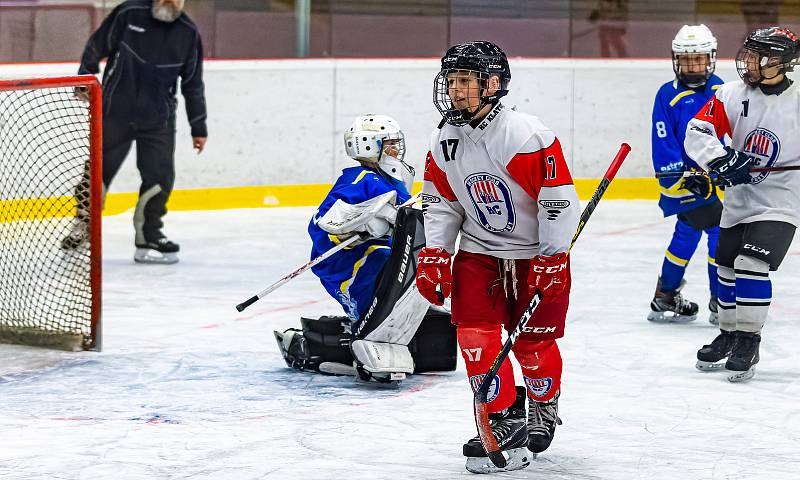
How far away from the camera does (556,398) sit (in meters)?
3.61

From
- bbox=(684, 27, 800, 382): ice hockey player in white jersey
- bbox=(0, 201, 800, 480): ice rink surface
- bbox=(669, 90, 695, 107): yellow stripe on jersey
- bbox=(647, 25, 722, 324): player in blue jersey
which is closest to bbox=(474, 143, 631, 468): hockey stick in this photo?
bbox=(0, 201, 800, 480): ice rink surface

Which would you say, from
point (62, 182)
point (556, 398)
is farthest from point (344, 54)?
point (556, 398)

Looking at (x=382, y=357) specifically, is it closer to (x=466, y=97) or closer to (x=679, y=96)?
(x=466, y=97)

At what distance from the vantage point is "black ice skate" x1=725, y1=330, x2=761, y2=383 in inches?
179

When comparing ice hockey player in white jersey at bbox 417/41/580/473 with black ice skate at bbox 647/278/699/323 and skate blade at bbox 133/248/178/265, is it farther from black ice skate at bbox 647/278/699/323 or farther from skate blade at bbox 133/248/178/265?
skate blade at bbox 133/248/178/265

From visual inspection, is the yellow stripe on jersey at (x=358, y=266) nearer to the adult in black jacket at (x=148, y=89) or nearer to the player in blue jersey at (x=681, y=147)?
the player in blue jersey at (x=681, y=147)

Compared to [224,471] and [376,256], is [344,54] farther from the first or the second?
[224,471]

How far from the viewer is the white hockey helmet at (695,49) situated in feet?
18.2

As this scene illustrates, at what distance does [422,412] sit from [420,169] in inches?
224

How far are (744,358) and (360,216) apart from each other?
4.36ft

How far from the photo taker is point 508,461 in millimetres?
3504

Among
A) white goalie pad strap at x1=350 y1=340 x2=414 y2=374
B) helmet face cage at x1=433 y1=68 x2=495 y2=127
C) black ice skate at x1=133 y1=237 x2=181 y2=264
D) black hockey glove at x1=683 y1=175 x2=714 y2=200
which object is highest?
helmet face cage at x1=433 y1=68 x2=495 y2=127

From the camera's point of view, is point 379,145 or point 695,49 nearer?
point 379,145

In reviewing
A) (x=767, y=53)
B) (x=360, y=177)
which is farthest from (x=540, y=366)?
(x=767, y=53)
